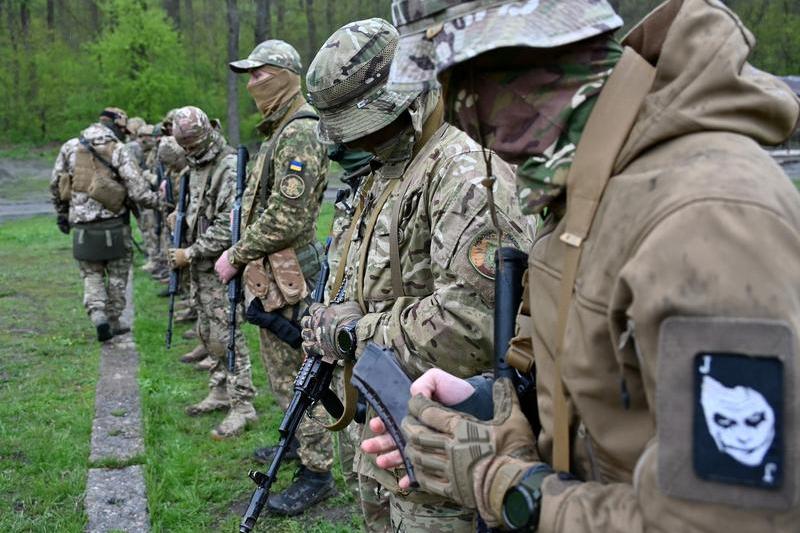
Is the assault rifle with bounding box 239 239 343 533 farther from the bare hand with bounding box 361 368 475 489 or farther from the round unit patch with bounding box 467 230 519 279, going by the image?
the bare hand with bounding box 361 368 475 489

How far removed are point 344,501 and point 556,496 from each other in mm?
3608

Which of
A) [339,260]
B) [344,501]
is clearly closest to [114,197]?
[344,501]

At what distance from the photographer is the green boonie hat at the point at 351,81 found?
121 inches

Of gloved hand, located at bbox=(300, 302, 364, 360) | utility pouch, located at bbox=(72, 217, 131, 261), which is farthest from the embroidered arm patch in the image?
utility pouch, located at bbox=(72, 217, 131, 261)

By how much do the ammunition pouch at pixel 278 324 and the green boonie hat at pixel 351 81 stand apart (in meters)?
1.94

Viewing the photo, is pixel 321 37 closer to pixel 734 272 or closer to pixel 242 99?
Result: pixel 242 99

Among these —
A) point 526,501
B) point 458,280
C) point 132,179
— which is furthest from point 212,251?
point 526,501

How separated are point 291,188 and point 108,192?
14.9 ft

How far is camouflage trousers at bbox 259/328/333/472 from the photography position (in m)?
4.79

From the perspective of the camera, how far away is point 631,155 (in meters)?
1.42

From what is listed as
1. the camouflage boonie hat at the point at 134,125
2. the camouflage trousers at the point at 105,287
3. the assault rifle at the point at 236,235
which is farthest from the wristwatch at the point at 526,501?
the camouflage boonie hat at the point at 134,125

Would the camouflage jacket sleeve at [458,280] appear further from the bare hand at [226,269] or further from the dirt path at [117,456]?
the bare hand at [226,269]

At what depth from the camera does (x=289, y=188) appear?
15.7 feet

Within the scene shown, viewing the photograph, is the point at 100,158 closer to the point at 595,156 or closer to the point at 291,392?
the point at 291,392
